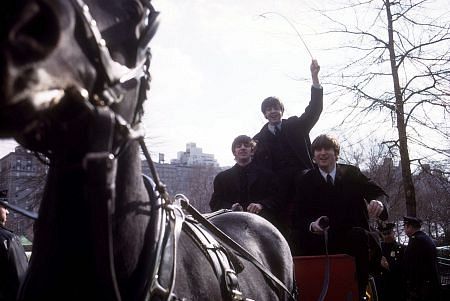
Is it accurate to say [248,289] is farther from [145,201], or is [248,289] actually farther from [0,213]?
[0,213]

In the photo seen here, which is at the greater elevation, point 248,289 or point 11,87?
point 11,87

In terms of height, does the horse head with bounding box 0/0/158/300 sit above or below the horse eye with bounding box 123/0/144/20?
below

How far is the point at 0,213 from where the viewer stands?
22.3ft

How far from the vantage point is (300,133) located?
6.45 meters

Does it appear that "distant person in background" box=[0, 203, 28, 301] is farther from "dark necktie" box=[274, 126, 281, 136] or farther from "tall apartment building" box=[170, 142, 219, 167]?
"tall apartment building" box=[170, 142, 219, 167]

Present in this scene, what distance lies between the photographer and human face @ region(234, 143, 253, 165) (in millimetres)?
5953

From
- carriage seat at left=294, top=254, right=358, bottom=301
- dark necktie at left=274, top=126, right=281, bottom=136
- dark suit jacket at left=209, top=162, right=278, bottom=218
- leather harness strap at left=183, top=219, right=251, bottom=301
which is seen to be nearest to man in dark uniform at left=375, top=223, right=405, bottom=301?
dark necktie at left=274, top=126, right=281, bottom=136

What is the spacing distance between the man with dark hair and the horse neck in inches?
124

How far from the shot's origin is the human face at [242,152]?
595cm

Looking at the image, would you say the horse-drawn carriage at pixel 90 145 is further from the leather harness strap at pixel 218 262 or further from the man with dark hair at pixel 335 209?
the man with dark hair at pixel 335 209

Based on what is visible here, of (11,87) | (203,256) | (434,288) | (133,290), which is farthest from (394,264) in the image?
(11,87)

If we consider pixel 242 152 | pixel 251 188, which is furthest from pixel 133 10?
pixel 251 188

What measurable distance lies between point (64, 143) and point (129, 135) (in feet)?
0.79

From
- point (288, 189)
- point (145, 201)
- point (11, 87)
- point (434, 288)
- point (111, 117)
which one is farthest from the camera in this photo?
point (434, 288)
